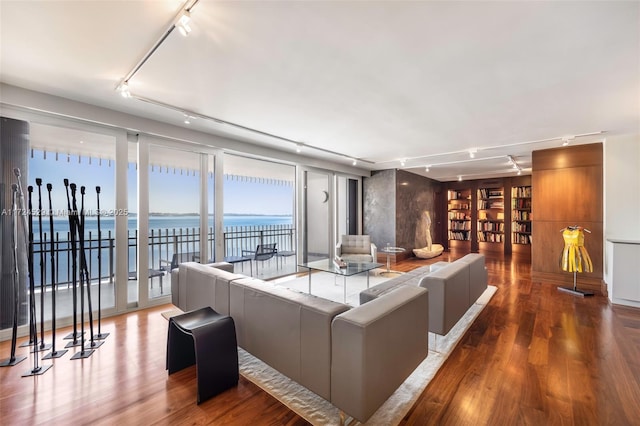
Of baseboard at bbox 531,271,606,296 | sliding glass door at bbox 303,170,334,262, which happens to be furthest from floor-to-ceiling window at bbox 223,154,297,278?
baseboard at bbox 531,271,606,296

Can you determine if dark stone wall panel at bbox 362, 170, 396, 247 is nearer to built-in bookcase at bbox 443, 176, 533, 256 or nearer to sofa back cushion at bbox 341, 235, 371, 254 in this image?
sofa back cushion at bbox 341, 235, 371, 254

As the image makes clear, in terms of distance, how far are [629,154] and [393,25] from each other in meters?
4.80

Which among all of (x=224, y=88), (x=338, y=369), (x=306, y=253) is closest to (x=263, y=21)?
(x=224, y=88)

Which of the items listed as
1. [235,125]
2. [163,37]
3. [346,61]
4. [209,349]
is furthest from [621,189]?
[163,37]

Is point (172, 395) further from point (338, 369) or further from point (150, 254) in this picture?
point (150, 254)

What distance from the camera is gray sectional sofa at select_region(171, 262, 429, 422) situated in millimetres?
1404

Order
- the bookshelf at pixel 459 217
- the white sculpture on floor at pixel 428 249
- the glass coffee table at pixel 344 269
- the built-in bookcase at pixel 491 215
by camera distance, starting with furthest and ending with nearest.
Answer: the bookshelf at pixel 459 217 < the built-in bookcase at pixel 491 215 < the white sculpture on floor at pixel 428 249 < the glass coffee table at pixel 344 269

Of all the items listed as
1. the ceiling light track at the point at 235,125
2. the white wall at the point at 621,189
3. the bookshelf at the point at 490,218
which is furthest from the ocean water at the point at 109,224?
the bookshelf at the point at 490,218

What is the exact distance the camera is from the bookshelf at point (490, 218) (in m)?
8.38

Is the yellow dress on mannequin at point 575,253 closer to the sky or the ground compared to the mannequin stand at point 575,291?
closer to the sky

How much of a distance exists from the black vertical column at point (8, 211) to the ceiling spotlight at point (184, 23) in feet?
7.98

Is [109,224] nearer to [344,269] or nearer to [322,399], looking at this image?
[344,269]

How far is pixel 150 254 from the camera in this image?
12.1 ft

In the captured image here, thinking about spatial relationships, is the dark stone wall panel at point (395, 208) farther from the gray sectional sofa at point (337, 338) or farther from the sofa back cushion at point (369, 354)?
the sofa back cushion at point (369, 354)
